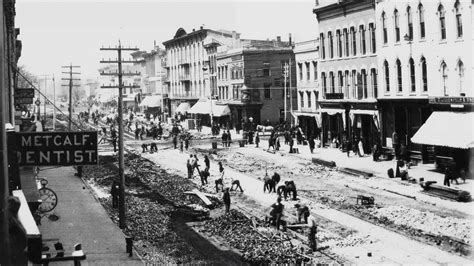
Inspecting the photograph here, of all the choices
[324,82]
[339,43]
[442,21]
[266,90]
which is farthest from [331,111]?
[266,90]

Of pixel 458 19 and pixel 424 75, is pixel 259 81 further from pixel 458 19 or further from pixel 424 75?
pixel 458 19

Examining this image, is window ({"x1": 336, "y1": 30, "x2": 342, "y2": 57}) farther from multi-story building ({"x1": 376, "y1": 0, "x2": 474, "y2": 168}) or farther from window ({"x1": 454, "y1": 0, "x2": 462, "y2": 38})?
window ({"x1": 454, "y1": 0, "x2": 462, "y2": 38})

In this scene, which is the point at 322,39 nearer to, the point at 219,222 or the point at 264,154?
the point at 264,154

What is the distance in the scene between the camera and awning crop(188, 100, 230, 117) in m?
72.2

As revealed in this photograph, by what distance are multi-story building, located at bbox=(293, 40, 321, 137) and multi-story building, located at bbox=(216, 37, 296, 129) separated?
11891 mm

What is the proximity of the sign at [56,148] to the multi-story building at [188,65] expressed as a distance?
218 feet

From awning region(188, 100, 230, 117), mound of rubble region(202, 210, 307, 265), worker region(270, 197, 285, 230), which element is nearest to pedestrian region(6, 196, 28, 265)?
mound of rubble region(202, 210, 307, 265)

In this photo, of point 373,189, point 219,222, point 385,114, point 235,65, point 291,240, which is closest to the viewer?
point 291,240

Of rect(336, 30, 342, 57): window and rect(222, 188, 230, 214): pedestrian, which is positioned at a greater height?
rect(336, 30, 342, 57): window

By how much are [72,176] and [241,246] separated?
20.9m

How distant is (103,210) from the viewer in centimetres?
2502

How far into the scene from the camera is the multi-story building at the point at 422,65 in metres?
30.6

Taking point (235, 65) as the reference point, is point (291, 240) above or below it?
below

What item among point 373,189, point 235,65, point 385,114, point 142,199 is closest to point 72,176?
point 142,199
